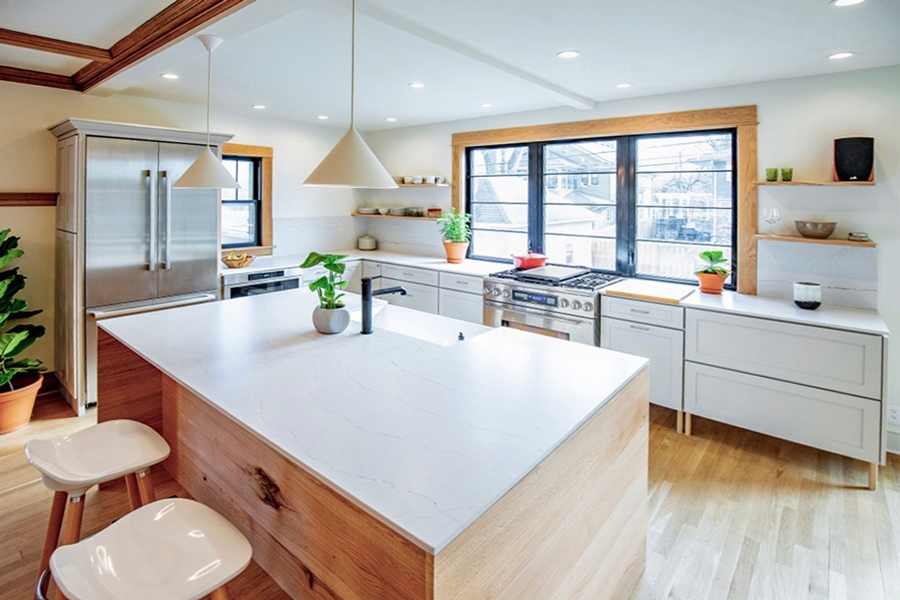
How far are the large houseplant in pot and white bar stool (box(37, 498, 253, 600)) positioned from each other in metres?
2.55

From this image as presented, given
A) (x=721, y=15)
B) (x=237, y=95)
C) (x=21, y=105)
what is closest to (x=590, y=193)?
(x=721, y=15)

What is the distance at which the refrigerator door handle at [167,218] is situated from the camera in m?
3.89

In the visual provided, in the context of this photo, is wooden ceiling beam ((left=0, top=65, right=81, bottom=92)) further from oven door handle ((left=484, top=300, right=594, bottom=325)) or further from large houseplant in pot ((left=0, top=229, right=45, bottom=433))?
oven door handle ((left=484, top=300, right=594, bottom=325))

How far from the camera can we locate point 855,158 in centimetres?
306

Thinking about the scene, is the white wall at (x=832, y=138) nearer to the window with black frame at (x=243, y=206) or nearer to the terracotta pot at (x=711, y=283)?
the terracotta pot at (x=711, y=283)

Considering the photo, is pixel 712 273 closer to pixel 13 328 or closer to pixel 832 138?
pixel 832 138

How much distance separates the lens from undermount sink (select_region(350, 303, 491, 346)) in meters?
2.58

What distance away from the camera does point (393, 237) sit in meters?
6.09

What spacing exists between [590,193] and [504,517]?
379 centimetres

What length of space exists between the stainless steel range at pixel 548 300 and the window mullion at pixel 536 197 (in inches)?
17.0

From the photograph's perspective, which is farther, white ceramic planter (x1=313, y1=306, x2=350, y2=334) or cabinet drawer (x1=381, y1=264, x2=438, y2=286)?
cabinet drawer (x1=381, y1=264, x2=438, y2=286)

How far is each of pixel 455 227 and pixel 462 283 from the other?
30.7 inches

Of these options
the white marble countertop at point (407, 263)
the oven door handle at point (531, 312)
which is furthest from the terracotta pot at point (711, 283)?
the white marble countertop at point (407, 263)

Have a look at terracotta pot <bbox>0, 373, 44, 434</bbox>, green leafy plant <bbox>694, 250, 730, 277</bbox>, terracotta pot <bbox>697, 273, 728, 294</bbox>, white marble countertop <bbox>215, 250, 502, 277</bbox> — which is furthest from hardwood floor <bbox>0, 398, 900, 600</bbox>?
white marble countertop <bbox>215, 250, 502, 277</bbox>
